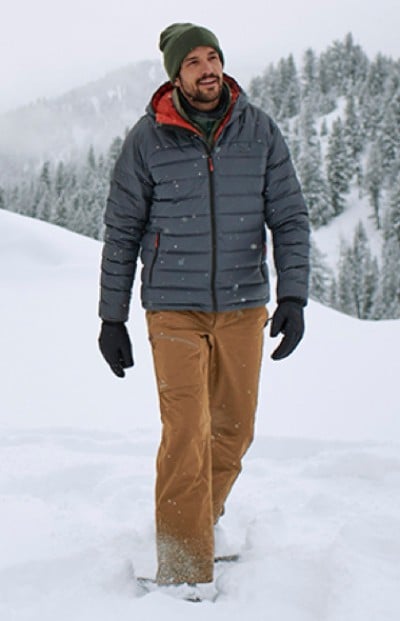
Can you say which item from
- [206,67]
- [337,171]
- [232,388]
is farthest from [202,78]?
[337,171]

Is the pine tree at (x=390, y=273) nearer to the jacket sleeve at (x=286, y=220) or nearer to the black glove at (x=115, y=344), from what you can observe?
the jacket sleeve at (x=286, y=220)

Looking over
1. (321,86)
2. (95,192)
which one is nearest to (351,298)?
(95,192)

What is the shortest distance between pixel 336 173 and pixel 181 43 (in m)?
99.5

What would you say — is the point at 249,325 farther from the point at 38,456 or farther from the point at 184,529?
the point at 38,456

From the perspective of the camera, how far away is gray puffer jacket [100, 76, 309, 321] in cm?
275

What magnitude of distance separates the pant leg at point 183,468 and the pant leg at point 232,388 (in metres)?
0.19

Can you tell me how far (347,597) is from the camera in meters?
2.43

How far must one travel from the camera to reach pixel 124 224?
2834mm

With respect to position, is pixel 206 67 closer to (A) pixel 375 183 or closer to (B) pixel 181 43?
(B) pixel 181 43

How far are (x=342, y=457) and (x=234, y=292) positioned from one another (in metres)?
2.05

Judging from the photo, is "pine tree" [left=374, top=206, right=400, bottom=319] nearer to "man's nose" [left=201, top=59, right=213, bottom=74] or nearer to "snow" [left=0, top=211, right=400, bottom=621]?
"snow" [left=0, top=211, right=400, bottom=621]

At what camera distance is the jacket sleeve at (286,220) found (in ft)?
9.58

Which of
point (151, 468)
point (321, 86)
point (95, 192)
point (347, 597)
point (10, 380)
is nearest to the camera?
point (347, 597)

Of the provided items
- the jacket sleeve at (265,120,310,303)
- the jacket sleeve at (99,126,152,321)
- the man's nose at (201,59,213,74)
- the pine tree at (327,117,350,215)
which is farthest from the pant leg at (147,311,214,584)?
the pine tree at (327,117,350,215)
